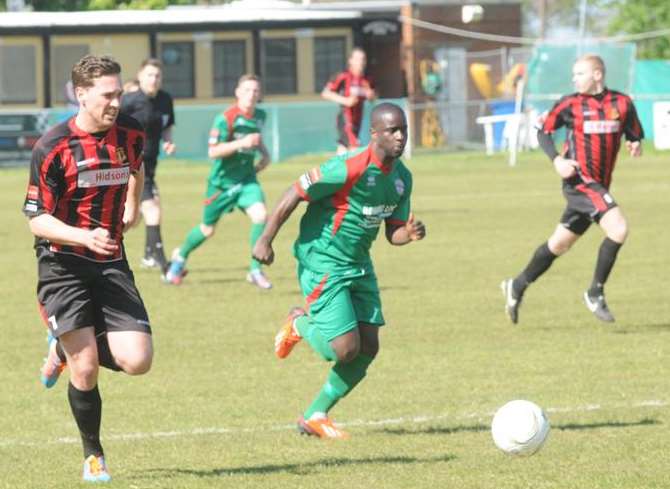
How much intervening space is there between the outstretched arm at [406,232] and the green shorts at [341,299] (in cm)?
23

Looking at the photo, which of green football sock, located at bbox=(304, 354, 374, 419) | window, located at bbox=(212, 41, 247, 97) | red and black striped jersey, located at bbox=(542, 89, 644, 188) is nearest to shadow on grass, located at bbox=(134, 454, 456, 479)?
green football sock, located at bbox=(304, 354, 374, 419)

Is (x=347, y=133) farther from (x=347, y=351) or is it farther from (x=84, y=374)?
(x=84, y=374)

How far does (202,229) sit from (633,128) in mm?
4921

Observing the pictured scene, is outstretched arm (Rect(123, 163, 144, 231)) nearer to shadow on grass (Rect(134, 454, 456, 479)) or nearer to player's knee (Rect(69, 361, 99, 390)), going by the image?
player's knee (Rect(69, 361, 99, 390))

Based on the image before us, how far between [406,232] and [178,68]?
119 ft

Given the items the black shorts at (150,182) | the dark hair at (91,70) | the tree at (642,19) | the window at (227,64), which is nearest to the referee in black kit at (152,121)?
the black shorts at (150,182)

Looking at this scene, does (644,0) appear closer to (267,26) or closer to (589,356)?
(267,26)

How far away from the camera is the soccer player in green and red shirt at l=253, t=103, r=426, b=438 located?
816 cm

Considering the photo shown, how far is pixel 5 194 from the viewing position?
30.5m

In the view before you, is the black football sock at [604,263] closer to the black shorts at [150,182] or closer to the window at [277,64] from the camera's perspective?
the black shorts at [150,182]

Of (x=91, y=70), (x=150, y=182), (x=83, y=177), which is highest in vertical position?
(x=91, y=70)

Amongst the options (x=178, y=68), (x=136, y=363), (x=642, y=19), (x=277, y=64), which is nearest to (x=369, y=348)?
(x=136, y=363)

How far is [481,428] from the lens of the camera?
28.2ft

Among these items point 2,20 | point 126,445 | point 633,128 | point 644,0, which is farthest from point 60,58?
point 126,445
